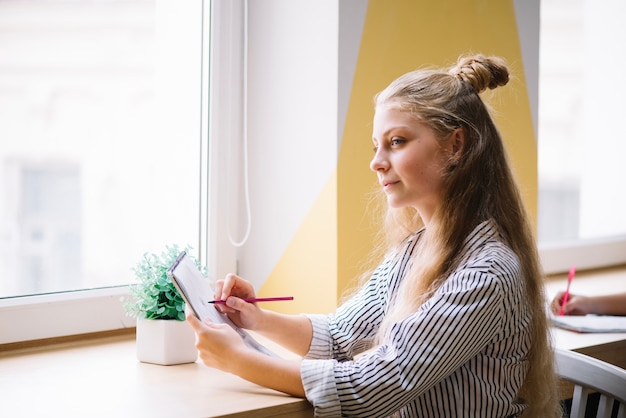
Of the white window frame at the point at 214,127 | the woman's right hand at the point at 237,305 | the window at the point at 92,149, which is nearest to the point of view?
the woman's right hand at the point at 237,305

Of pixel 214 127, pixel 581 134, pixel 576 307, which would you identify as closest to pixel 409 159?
pixel 214 127

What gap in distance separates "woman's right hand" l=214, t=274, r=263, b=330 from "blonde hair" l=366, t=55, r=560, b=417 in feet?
0.79

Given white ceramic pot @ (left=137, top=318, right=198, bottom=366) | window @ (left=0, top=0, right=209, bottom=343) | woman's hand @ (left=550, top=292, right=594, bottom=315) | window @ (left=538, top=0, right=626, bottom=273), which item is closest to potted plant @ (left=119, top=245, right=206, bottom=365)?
white ceramic pot @ (left=137, top=318, right=198, bottom=366)

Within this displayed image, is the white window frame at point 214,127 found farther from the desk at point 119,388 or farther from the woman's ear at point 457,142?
the woman's ear at point 457,142

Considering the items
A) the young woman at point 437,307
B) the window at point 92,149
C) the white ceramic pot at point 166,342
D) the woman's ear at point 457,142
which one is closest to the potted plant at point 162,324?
the white ceramic pot at point 166,342

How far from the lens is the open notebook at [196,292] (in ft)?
4.69

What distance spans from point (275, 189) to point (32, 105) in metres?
0.58

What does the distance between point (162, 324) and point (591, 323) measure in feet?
3.29

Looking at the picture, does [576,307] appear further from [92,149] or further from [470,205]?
[92,149]

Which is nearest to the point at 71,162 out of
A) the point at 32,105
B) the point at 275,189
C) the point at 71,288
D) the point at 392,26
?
the point at 32,105

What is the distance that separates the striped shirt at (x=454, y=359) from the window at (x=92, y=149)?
Result: 75 centimetres

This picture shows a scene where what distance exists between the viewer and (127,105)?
2.00 meters

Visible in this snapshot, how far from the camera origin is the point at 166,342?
1618mm

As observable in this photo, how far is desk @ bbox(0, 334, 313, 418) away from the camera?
1.36m
